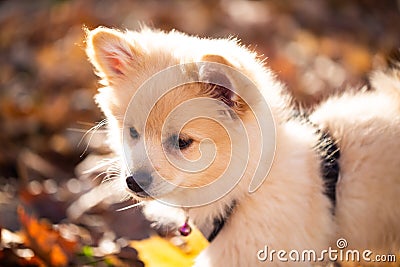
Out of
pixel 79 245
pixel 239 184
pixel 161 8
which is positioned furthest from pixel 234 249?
pixel 161 8

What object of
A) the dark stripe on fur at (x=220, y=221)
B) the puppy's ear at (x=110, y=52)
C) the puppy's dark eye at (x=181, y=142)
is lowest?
the dark stripe on fur at (x=220, y=221)

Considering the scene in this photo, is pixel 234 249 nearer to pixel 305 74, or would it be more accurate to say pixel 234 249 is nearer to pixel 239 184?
pixel 239 184

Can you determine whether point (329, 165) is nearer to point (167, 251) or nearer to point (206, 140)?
point (206, 140)

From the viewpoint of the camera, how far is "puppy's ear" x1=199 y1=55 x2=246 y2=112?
2584 mm

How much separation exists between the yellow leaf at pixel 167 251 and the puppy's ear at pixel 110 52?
2.77 feet

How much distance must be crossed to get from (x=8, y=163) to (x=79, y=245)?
60.0 inches

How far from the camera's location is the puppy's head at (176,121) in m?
2.82

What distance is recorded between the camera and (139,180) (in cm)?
282

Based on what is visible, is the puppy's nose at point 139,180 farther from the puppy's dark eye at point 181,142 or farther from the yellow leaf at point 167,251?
the yellow leaf at point 167,251
